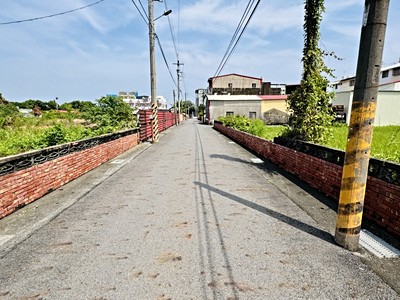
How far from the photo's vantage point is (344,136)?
896cm

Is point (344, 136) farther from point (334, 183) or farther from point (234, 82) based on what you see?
point (234, 82)

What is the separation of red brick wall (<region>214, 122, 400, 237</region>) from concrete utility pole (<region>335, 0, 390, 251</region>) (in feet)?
2.15

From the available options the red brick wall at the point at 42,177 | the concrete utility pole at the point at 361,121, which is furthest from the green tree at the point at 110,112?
the concrete utility pole at the point at 361,121

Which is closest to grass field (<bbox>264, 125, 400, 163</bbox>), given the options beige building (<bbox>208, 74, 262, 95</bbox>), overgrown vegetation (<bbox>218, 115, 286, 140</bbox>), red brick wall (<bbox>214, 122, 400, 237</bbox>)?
red brick wall (<bbox>214, 122, 400, 237</bbox>)

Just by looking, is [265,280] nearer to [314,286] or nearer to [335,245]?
[314,286]

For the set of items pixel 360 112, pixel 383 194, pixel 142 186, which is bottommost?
pixel 142 186

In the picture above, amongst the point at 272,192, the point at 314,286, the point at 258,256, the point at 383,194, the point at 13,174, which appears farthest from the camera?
the point at 272,192

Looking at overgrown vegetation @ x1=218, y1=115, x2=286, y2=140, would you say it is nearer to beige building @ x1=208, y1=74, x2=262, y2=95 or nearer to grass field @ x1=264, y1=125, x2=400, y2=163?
grass field @ x1=264, y1=125, x2=400, y2=163

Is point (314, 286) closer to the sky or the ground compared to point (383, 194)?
closer to the ground

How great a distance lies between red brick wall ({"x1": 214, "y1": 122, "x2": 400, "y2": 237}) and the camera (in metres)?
3.16

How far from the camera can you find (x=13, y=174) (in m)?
3.94

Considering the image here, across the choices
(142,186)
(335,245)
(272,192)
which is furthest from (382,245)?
(142,186)

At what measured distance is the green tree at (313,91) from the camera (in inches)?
243

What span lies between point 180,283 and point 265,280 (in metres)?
0.81
